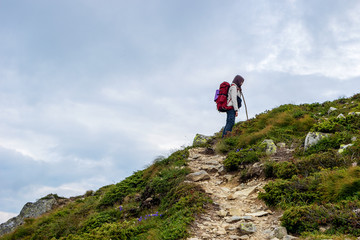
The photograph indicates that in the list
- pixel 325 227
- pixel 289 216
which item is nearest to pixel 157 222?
pixel 289 216


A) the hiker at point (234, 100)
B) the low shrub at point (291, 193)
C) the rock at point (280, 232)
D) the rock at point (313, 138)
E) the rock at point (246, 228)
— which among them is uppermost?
the hiker at point (234, 100)

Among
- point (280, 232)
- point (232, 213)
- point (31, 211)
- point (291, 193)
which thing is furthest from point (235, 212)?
point (31, 211)

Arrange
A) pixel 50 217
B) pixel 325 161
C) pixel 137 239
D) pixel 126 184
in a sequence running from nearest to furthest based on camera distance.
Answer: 1. pixel 137 239
2. pixel 325 161
3. pixel 126 184
4. pixel 50 217

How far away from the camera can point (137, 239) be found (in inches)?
263

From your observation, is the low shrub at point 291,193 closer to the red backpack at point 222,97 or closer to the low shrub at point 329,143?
the low shrub at point 329,143

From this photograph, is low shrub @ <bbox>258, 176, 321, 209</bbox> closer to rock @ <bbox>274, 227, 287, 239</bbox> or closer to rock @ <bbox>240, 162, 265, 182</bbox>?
rock @ <bbox>274, 227, 287, 239</bbox>

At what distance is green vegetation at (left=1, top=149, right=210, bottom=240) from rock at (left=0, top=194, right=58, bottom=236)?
8.27ft

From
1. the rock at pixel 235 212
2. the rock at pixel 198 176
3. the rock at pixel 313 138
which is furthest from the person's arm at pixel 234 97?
the rock at pixel 235 212

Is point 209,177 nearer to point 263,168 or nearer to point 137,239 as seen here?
point 263,168

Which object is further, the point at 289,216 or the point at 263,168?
the point at 263,168

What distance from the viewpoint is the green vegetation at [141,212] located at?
6746 mm

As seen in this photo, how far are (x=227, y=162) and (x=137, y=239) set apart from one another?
4400 mm

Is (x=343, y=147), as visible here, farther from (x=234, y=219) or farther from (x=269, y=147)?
(x=234, y=219)

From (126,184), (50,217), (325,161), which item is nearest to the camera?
(325,161)
